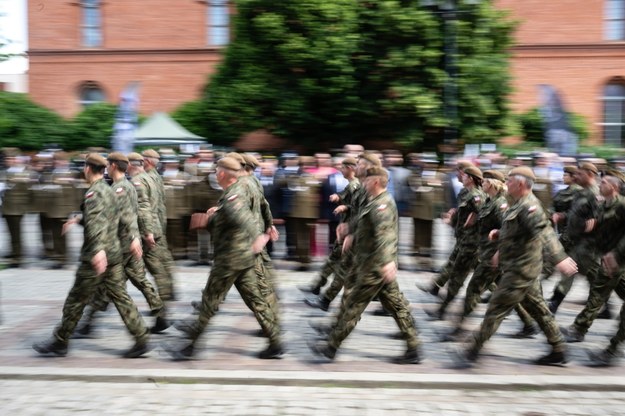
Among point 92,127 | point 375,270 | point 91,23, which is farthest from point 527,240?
point 91,23

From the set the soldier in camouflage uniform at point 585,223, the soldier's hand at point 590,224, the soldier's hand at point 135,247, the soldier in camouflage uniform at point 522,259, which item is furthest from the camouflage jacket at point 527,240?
the soldier's hand at point 135,247

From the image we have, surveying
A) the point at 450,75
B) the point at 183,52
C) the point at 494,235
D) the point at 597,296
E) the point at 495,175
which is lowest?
the point at 597,296

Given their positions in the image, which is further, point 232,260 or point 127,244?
point 127,244

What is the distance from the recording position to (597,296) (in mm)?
7445

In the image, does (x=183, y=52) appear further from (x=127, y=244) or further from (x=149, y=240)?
(x=127, y=244)

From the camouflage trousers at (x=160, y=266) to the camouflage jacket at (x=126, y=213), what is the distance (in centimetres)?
111

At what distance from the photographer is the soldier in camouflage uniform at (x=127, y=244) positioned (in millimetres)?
7266

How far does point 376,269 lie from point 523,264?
1.29m

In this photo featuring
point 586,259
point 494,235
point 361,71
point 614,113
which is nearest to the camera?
point 494,235

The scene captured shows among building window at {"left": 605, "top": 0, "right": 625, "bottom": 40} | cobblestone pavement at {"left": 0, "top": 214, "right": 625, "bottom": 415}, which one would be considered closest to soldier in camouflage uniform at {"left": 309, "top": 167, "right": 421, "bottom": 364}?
cobblestone pavement at {"left": 0, "top": 214, "right": 625, "bottom": 415}

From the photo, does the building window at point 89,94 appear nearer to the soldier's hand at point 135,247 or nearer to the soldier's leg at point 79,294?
the soldier's hand at point 135,247

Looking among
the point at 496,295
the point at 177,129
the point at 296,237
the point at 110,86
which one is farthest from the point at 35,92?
the point at 496,295

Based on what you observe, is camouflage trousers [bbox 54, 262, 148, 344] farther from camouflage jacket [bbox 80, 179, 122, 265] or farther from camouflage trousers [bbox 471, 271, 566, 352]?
camouflage trousers [bbox 471, 271, 566, 352]

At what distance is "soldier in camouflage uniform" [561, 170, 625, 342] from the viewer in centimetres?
741
